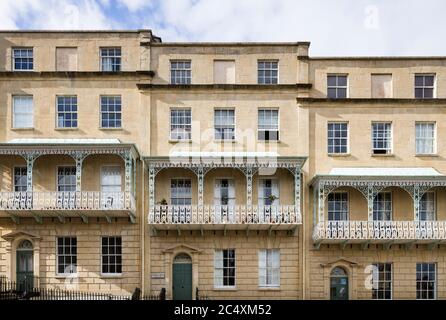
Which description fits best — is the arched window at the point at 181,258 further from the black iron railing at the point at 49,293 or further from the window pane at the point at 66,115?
the window pane at the point at 66,115

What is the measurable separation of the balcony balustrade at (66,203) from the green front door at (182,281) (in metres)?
3.99

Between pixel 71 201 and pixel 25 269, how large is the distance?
474 cm

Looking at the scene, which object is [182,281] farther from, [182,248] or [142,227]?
[142,227]

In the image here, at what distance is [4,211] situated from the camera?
25.8m

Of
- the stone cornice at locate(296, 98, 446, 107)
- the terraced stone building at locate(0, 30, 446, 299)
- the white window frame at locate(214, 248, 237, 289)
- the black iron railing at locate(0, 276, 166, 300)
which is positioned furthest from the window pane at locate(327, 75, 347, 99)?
the black iron railing at locate(0, 276, 166, 300)

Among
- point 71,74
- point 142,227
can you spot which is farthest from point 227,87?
point 142,227

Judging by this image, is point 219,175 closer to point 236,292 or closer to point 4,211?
point 236,292

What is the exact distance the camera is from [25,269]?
1055 inches

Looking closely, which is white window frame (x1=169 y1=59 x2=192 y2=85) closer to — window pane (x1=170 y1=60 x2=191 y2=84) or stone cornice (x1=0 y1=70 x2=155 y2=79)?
window pane (x1=170 y1=60 x2=191 y2=84)

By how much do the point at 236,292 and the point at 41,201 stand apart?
10956 mm

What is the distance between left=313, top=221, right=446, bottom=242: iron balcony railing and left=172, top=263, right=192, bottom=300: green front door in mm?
6892

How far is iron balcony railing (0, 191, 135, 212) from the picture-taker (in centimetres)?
2539
